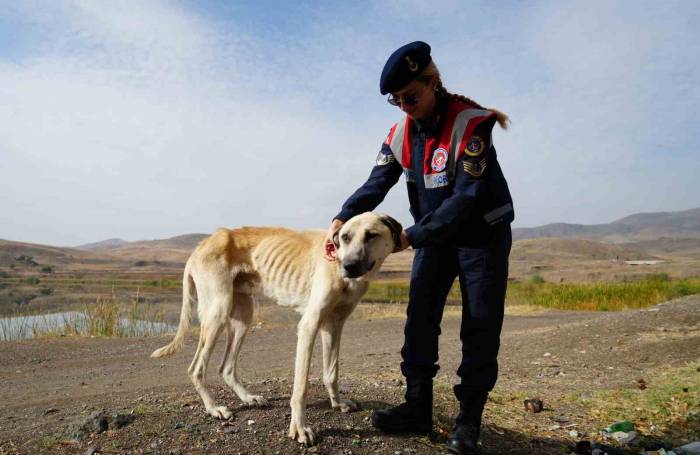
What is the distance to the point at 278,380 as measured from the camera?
6.32m

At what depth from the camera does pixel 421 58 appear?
11.4ft

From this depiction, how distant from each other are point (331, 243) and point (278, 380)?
2983 millimetres

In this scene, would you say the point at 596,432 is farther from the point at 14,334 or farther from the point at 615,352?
the point at 14,334

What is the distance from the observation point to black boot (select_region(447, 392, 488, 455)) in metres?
3.61

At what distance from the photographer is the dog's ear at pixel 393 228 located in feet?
11.9

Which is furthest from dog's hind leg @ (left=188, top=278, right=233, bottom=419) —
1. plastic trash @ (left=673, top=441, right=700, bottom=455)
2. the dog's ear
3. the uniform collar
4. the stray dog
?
plastic trash @ (left=673, top=441, right=700, bottom=455)

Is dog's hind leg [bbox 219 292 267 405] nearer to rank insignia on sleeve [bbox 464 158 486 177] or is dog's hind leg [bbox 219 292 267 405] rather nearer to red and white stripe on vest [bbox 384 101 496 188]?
red and white stripe on vest [bbox 384 101 496 188]

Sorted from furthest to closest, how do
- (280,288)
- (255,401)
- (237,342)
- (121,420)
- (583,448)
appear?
(237,342) → (280,288) → (255,401) → (583,448) → (121,420)

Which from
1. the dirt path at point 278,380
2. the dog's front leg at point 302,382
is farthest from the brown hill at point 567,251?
the dog's front leg at point 302,382

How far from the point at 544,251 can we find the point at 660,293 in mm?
50839

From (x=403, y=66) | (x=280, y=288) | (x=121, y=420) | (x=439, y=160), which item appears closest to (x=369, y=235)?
(x=439, y=160)

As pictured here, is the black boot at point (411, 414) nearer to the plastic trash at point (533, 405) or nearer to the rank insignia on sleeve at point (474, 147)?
the rank insignia on sleeve at point (474, 147)

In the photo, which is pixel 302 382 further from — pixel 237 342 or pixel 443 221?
pixel 237 342

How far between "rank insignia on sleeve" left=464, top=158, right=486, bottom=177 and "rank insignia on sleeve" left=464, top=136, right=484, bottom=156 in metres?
0.05
